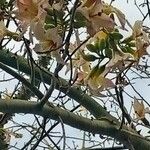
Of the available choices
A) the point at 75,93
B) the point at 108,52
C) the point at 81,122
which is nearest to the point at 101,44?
the point at 108,52

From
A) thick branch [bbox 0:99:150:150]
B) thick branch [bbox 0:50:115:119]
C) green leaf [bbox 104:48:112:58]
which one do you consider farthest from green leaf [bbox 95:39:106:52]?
thick branch [bbox 0:50:115:119]

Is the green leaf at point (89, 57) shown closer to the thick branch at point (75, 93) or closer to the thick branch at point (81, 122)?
the thick branch at point (81, 122)

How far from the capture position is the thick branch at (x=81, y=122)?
1.55 m

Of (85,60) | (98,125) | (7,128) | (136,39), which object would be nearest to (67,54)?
(85,60)

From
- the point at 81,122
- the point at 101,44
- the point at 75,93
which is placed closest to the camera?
the point at 101,44

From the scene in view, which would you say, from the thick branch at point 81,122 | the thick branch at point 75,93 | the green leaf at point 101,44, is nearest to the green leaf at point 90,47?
the green leaf at point 101,44

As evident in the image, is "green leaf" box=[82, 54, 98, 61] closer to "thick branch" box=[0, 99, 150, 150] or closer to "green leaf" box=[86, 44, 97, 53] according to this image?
"green leaf" box=[86, 44, 97, 53]

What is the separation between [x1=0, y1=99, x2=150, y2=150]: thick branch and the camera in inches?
60.9

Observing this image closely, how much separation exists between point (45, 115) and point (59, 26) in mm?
647

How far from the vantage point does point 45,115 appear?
164 centimetres

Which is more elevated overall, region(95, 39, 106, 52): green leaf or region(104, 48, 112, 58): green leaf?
region(95, 39, 106, 52): green leaf

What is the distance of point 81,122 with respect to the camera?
1.64 m

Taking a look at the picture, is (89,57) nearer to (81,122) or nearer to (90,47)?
(90,47)

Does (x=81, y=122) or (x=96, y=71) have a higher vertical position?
(x=81, y=122)
